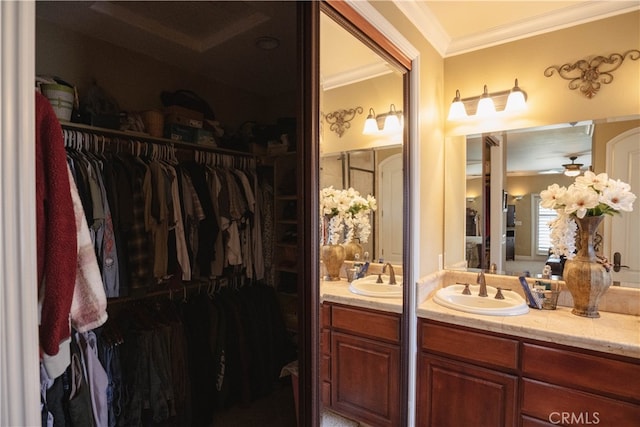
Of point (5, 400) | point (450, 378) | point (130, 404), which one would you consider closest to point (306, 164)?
point (5, 400)

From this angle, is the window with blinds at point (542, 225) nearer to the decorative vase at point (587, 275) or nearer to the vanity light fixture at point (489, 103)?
the decorative vase at point (587, 275)

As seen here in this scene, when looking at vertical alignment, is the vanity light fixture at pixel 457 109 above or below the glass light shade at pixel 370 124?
above

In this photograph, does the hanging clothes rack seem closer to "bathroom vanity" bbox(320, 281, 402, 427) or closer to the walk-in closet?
the walk-in closet

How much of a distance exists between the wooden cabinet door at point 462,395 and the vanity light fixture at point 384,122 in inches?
50.4

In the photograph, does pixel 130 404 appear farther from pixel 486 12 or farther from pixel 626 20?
pixel 626 20

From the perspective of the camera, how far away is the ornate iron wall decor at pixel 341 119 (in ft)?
4.60

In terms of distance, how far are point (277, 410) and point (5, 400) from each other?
1.78 meters

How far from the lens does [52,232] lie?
30.7 inches

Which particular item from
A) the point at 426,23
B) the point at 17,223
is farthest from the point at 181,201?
the point at 426,23

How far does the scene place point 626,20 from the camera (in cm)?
178

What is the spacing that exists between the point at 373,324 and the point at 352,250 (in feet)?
1.62

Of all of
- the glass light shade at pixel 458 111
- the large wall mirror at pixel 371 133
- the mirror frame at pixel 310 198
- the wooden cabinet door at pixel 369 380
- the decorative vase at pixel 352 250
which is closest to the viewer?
the mirror frame at pixel 310 198

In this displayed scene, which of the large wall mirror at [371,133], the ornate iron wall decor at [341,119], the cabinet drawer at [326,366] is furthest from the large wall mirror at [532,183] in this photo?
the cabinet drawer at [326,366]

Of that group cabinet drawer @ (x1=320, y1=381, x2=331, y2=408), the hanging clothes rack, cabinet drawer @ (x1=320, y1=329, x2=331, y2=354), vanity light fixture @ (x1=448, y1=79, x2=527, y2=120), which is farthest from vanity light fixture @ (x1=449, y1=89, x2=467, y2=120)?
cabinet drawer @ (x1=320, y1=381, x2=331, y2=408)
